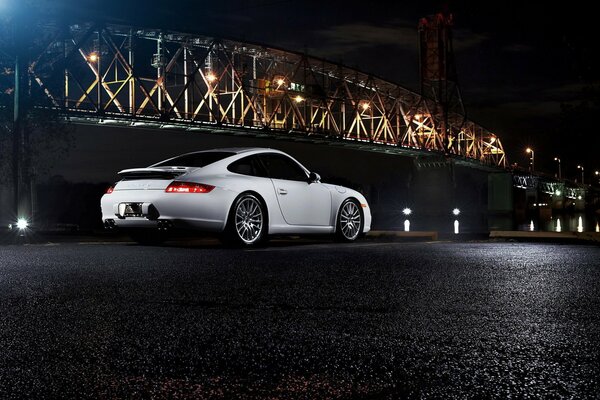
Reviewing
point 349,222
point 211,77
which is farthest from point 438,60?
point 349,222

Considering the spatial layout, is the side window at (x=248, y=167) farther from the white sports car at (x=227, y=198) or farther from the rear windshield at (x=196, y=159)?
the rear windshield at (x=196, y=159)

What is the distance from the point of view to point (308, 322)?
5559 millimetres

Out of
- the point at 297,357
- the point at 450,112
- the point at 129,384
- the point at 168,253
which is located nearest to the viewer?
the point at 129,384

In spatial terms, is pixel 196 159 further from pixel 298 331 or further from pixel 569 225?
pixel 569 225

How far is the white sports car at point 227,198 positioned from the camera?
11757 mm

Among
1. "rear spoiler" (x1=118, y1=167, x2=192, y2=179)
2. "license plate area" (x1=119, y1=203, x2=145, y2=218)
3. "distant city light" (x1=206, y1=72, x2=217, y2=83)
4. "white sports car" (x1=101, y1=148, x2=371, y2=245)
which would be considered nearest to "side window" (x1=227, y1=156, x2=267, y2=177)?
"white sports car" (x1=101, y1=148, x2=371, y2=245)

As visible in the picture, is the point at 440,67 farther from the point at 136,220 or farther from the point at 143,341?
the point at 143,341

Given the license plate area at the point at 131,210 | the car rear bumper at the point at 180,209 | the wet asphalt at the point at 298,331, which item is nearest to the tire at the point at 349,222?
the car rear bumper at the point at 180,209

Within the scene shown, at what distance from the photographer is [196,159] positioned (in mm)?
13148

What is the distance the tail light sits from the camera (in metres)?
11.7

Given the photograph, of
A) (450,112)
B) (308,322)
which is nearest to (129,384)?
(308,322)

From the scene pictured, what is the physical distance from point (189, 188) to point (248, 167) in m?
1.31

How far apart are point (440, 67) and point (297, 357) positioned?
4015 inches

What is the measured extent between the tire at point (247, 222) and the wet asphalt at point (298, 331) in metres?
2.33
